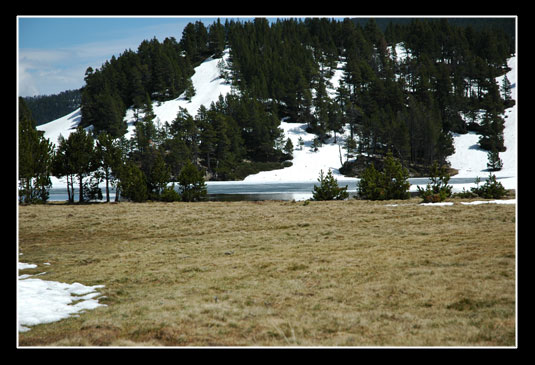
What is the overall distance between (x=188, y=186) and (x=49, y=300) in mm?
39263

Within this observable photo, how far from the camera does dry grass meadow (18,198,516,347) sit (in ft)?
25.7

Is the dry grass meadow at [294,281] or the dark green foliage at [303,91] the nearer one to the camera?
the dry grass meadow at [294,281]

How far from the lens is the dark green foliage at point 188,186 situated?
159 feet

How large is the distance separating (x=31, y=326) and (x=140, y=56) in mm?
175549

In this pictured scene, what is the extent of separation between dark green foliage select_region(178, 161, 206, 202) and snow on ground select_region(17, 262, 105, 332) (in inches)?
1392

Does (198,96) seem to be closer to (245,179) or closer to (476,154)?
(245,179)

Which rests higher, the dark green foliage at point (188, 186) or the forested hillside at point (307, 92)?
the forested hillside at point (307, 92)

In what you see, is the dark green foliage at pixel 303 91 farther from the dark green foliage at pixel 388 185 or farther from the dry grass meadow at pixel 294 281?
the dry grass meadow at pixel 294 281

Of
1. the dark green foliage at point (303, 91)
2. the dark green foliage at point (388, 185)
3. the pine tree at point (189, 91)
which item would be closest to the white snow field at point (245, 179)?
the pine tree at point (189, 91)

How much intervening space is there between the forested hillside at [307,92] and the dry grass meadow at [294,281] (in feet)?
246

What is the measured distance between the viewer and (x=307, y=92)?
443ft
